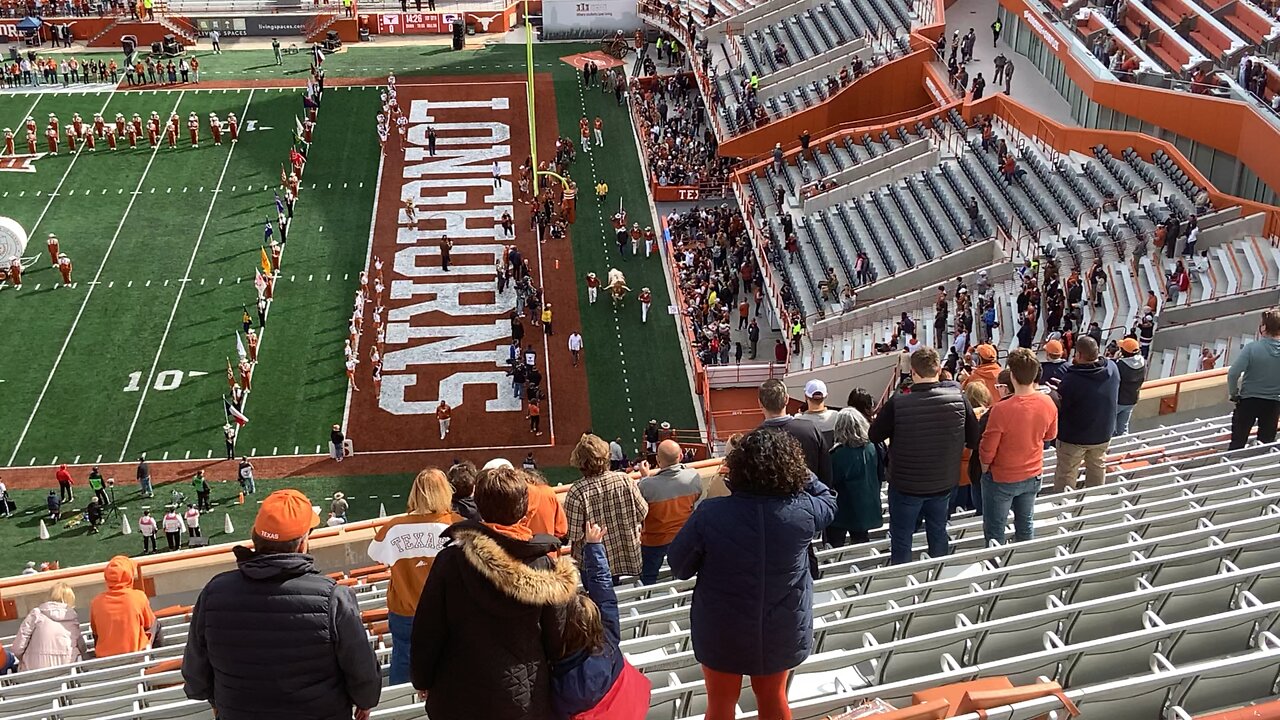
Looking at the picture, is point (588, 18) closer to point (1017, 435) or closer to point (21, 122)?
point (21, 122)

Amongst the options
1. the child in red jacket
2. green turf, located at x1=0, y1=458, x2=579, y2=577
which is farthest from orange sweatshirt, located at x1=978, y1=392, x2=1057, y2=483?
green turf, located at x1=0, y1=458, x2=579, y2=577

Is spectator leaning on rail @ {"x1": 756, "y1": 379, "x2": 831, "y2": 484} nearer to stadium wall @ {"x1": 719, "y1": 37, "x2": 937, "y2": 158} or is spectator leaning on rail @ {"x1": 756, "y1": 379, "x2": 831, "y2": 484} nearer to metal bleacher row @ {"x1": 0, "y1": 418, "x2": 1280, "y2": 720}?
metal bleacher row @ {"x1": 0, "y1": 418, "x2": 1280, "y2": 720}

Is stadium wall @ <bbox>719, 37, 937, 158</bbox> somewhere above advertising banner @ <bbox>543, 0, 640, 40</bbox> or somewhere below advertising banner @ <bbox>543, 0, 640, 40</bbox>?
below

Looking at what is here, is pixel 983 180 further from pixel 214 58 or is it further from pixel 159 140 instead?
pixel 214 58

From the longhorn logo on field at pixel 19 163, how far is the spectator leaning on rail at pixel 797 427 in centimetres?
3418

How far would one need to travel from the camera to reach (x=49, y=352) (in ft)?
99.7

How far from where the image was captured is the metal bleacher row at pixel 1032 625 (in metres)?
7.53

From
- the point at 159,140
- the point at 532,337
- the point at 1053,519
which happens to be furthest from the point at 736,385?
the point at 159,140

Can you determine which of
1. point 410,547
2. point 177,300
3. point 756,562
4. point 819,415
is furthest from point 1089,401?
point 177,300

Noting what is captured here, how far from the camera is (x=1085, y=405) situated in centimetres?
1104

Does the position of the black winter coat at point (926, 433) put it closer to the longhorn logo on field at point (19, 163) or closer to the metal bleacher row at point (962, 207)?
the metal bleacher row at point (962, 207)

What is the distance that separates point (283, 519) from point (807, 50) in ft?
124

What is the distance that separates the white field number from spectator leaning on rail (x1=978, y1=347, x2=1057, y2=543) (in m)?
22.5

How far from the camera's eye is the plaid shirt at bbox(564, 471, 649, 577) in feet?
28.7
